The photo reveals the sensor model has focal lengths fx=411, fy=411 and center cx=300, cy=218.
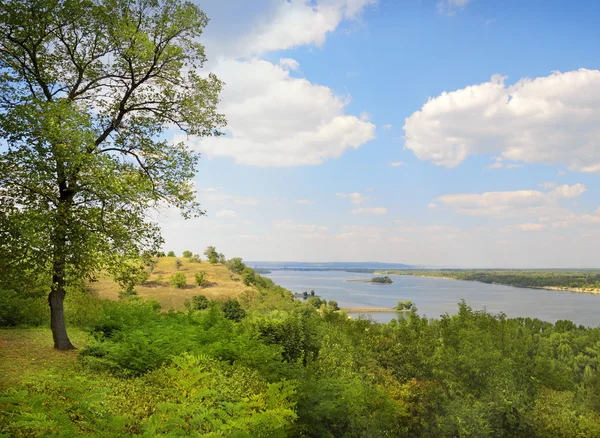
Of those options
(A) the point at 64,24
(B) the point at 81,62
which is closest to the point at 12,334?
(B) the point at 81,62

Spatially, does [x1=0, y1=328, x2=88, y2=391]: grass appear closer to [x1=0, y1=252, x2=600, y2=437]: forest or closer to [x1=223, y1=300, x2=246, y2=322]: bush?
[x1=0, y1=252, x2=600, y2=437]: forest

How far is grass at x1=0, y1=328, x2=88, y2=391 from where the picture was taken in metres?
8.61

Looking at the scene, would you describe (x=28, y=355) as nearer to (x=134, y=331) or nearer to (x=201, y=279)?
(x=134, y=331)

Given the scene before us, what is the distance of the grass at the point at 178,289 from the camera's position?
114 feet

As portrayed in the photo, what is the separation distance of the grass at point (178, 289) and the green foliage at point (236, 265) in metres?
2.00

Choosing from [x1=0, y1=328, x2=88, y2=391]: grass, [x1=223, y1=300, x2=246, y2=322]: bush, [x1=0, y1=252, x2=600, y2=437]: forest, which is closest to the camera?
[x1=0, y1=252, x2=600, y2=437]: forest

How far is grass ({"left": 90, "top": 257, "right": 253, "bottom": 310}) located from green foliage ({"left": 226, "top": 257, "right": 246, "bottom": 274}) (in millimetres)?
1997

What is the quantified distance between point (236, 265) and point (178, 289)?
14.1m

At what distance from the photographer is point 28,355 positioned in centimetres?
1076

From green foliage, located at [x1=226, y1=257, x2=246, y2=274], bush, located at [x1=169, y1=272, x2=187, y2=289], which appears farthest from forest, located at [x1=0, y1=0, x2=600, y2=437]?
green foliage, located at [x1=226, y1=257, x2=246, y2=274]

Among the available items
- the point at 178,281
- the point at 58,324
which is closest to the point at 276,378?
the point at 58,324

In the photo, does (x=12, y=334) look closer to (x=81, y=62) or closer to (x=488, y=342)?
(x=81, y=62)

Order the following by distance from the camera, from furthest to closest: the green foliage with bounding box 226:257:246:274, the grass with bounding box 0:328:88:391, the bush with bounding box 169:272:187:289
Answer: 1. the green foliage with bounding box 226:257:246:274
2. the bush with bounding box 169:272:187:289
3. the grass with bounding box 0:328:88:391

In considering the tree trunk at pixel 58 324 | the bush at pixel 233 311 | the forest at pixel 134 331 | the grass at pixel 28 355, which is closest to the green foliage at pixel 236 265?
the bush at pixel 233 311
